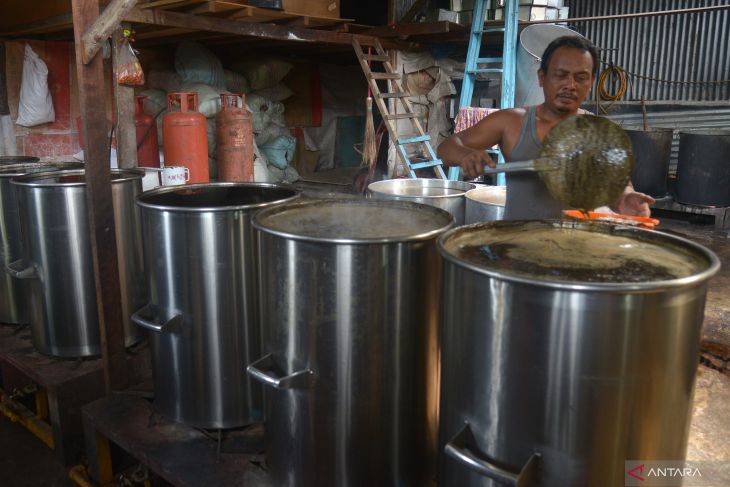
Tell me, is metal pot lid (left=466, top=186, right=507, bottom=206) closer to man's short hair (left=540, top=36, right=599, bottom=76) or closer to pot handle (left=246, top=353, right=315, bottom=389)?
man's short hair (left=540, top=36, right=599, bottom=76)

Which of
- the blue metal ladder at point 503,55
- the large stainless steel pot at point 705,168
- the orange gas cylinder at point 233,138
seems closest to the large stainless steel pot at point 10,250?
the orange gas cylinder at point 233,138

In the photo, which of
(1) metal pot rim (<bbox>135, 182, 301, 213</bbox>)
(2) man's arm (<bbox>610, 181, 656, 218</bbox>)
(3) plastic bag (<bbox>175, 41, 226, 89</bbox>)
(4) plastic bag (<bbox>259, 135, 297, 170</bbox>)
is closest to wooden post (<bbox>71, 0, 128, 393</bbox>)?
(1) metal pot rim (<bbox>135, 182, 301, 213</bbox>)

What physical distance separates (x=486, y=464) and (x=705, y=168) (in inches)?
259

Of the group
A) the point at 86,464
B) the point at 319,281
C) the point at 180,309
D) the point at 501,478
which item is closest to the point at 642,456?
the point at 501,478

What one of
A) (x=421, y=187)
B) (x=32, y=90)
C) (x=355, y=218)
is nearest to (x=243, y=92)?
(x=32, y=90)

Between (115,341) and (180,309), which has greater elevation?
(180,309)

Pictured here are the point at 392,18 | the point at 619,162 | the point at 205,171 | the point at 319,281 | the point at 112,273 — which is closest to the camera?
the point at 319,281

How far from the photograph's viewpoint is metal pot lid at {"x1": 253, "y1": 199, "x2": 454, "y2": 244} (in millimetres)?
1825

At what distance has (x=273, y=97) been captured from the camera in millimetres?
8609

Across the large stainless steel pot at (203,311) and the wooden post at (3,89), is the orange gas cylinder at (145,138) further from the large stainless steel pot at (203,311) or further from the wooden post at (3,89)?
the large stainless steel pot at (203,311)

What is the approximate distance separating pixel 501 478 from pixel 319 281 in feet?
2.12

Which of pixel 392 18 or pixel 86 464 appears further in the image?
pixel 392 18

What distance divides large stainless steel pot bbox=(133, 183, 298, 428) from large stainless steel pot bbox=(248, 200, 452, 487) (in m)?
0.39

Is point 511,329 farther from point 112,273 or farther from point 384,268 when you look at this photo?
point 112,273
